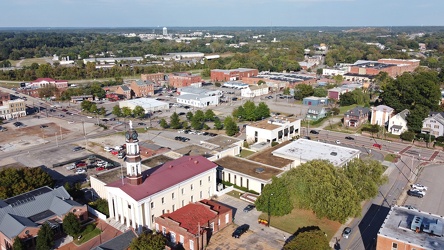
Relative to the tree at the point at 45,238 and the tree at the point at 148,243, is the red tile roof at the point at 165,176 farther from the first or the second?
the tree at the point at 45,238

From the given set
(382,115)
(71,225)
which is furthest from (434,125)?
(71,225)

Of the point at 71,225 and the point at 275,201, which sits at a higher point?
the point at 275,201

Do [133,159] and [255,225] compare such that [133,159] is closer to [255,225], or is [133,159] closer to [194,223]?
[194,223]

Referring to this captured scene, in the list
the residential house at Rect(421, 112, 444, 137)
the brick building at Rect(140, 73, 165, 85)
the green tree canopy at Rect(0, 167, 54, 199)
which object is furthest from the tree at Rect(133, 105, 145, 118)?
the residential house at Rect(421, 112, 444, 137)

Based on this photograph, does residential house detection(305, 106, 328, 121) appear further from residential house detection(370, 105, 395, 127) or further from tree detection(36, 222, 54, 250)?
tree detection(36, 222, 54, 250)

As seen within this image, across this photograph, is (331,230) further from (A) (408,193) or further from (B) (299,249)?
(A) (408,193)
